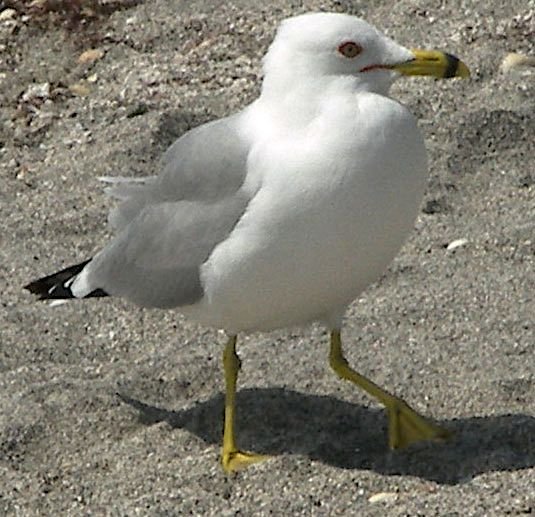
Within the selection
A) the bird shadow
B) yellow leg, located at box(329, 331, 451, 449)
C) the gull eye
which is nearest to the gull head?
the gull eye

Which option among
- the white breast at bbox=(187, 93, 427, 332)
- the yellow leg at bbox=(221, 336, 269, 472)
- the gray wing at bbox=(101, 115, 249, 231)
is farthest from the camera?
the yellow leg at bbox=(221, 336, 269, 472)

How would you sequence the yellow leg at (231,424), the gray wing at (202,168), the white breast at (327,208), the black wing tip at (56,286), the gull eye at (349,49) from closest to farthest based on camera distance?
the white breast at (327,208), the gull eye at (349,49), the gray wing at (202,168), the yellow leg at (231,424), the black wing tip at (56,286)

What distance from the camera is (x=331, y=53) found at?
13.1ft

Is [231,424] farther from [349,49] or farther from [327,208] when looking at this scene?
[349,49]

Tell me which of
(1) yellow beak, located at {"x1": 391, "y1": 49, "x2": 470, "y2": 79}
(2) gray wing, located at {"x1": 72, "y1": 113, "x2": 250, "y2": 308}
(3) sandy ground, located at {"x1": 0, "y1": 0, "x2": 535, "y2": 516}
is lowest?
(3) sandy ground, located at {"x1": 0, "y1": 0, "x2": 535, "y2": 516}

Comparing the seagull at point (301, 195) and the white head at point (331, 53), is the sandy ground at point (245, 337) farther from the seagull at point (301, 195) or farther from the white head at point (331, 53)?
the white head at point (331, 53)

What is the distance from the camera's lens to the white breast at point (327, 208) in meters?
3.85

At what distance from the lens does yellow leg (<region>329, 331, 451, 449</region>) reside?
426 cm

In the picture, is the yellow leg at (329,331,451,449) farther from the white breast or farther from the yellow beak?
the yellow beak

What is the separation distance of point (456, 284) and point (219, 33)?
7.82ft

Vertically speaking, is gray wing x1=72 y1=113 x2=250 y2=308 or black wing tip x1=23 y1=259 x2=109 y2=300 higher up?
gray wing x1=72 y1=113 x2=250 y2=308

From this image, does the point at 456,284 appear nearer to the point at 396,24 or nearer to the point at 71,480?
the point at 71,480

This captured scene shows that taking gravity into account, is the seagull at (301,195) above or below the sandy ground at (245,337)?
above

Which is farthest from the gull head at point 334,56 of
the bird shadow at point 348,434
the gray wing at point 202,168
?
the bird shadow at point 348,434
